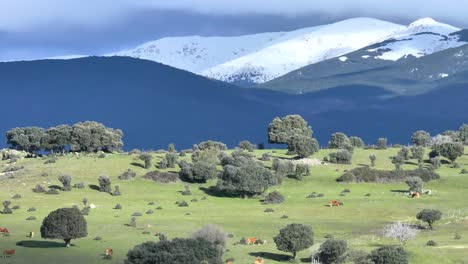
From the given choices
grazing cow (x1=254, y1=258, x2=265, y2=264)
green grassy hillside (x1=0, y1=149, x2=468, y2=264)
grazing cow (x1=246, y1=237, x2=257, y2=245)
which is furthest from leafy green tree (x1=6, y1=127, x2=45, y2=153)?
grazing cow (x1=254, y1=258, x2=265, y2=264)

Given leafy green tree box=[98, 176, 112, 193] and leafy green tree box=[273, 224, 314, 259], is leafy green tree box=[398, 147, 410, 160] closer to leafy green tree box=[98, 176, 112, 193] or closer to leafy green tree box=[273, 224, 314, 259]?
leafy green tree box=[98, 176, 112, 193]

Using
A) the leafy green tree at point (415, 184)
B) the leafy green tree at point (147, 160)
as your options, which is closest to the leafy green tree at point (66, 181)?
the leafy green tree at point (147, 160)

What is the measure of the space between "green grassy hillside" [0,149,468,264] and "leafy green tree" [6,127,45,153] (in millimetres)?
30341

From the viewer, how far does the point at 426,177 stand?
389 feet

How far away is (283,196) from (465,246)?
42908 millimetres

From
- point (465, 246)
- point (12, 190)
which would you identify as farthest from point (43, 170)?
point (465, 246)

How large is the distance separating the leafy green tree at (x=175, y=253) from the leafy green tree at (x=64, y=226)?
15817 mm

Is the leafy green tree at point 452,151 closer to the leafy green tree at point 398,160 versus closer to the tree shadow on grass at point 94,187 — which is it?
the leafy green tree at point 398,160

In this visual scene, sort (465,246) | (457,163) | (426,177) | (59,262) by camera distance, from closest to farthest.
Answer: (59,262)
(465,246)
(426,177)
(457,163)

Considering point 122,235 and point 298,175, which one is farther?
point 298,175

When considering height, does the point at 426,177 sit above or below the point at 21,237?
above

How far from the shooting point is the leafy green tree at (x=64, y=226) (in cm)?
6519

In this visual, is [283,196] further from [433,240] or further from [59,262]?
[59,262]

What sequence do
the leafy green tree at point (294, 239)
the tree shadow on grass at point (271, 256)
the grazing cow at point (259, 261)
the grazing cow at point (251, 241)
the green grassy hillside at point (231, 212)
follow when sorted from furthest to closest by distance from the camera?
the grazing cow at point (251, 241), the green grassy hillside at point (231, 212), the tree shadow on grass at point (271, 256), the leafy green tree at point (294, 239), the grazing cow at point (259, 261)
